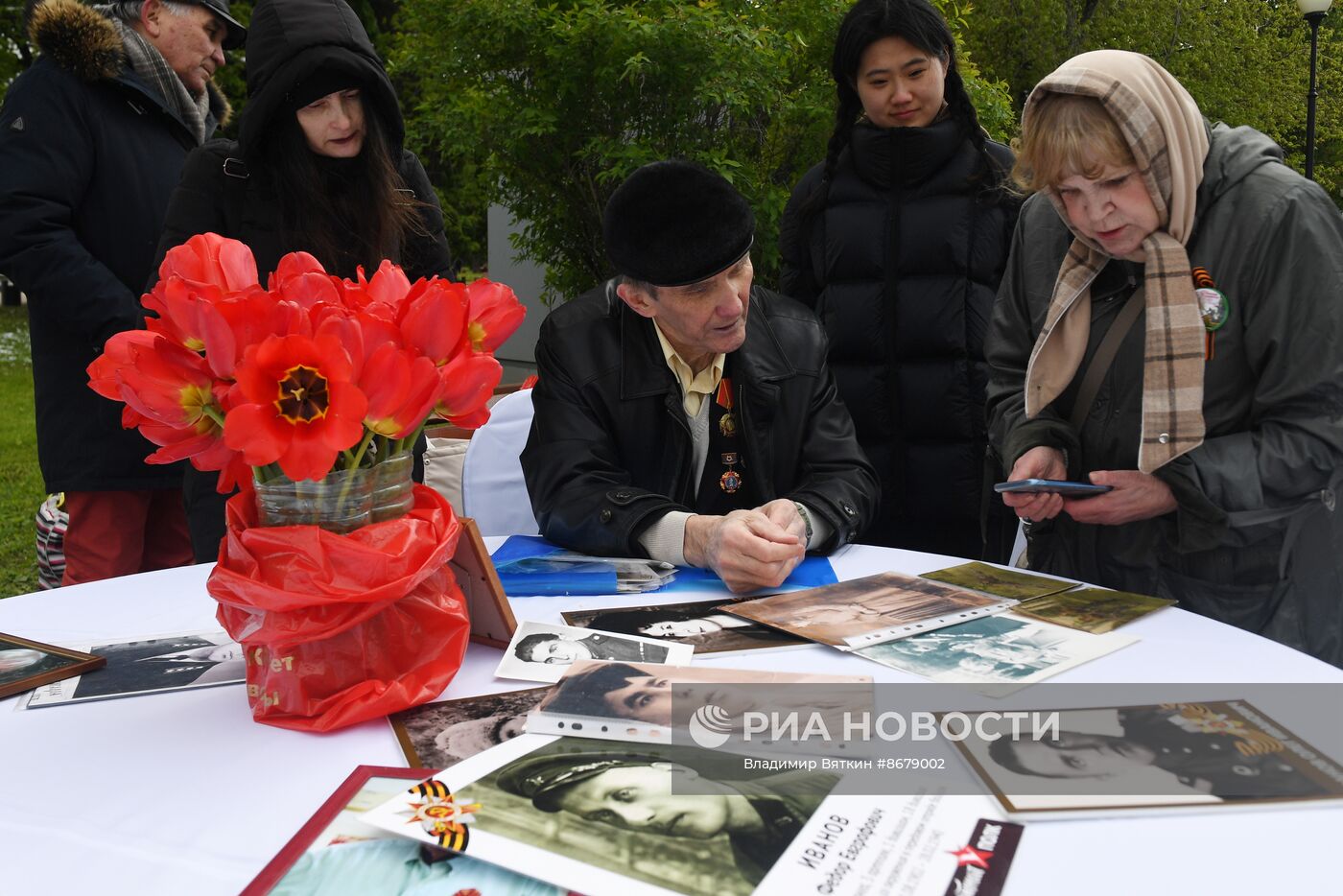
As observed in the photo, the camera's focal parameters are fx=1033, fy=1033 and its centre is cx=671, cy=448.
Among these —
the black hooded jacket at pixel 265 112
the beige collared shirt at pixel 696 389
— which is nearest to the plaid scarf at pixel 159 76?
the black hooded jacket at pixel 265 112

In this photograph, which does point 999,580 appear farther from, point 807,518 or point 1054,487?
point 807,518

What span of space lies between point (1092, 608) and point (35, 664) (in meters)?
1.53

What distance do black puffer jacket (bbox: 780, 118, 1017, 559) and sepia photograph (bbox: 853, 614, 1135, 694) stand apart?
119cm

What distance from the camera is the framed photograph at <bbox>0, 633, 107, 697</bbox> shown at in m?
1.34

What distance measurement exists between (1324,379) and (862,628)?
945 millimetres

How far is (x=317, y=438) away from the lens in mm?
1080

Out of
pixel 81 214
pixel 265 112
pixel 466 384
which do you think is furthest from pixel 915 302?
pixel 81 214

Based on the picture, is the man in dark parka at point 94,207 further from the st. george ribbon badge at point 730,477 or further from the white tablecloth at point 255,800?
the st. george ribbon badge at point 730,477

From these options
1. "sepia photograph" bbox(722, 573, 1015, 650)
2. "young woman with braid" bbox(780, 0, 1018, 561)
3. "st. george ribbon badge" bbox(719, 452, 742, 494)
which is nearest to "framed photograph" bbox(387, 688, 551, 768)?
"sepia photograph" bbox(722, 573, 1015, 650)

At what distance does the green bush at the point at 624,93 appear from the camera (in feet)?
19.2

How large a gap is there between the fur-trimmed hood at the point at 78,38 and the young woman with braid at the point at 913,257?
74.8 inches

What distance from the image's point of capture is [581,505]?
199cm

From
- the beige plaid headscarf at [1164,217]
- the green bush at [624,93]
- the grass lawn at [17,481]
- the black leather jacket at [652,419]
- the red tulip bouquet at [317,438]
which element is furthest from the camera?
the green bush at [624,93]

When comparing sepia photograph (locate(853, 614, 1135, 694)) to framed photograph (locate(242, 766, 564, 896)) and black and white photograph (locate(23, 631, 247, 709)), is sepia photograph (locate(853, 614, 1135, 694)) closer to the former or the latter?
framed photograph (locate(242, 766, 564, 896))
